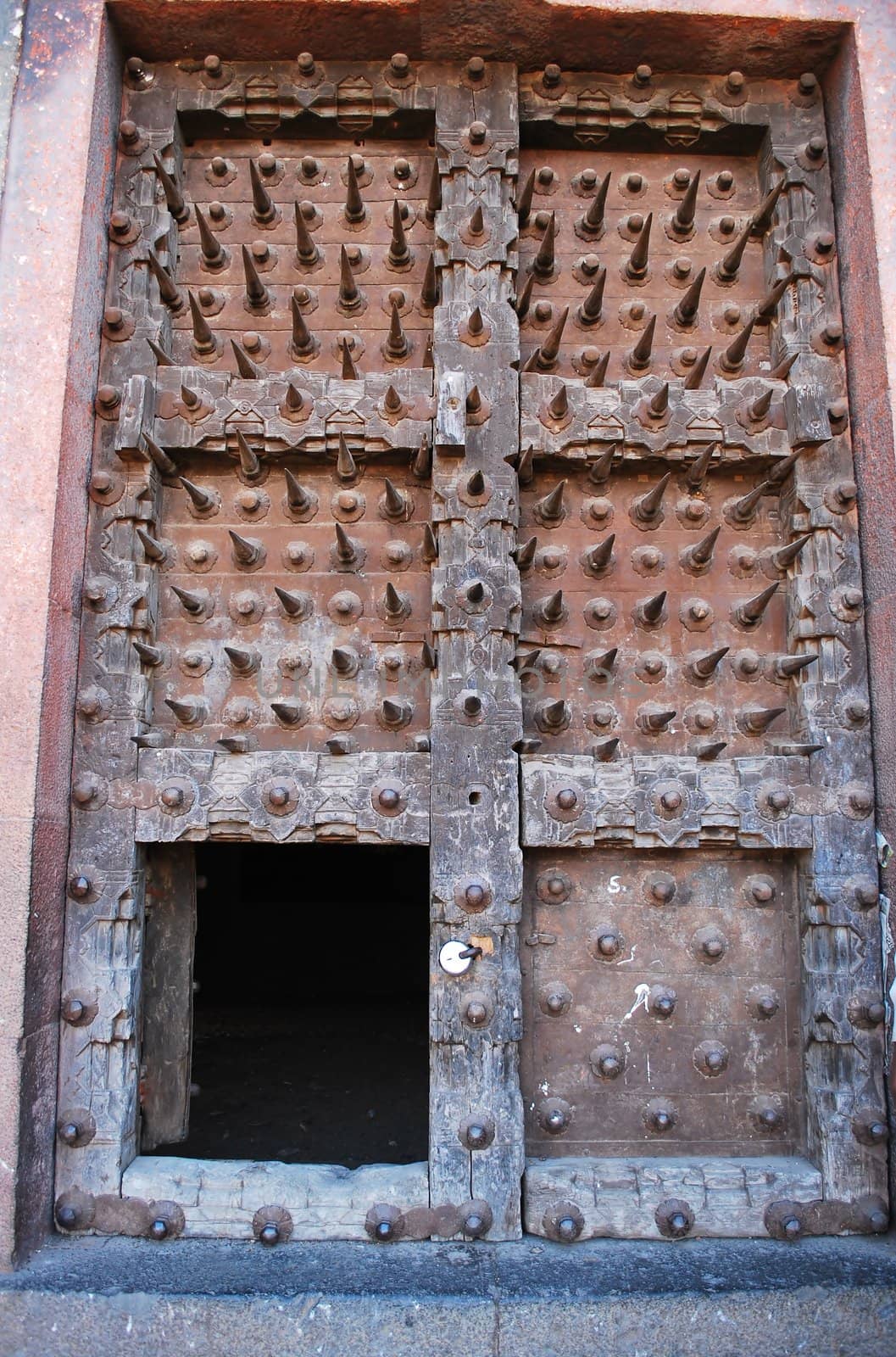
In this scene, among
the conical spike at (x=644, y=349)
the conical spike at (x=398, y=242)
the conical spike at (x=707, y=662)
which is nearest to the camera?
the conical spike at (x=707, y=662)

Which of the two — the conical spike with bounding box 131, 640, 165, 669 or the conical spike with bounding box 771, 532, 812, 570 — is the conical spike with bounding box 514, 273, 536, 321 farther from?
the conical spike with bounding box 131, 640, 165, 669

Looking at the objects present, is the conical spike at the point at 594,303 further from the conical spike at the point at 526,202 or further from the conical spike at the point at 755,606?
the conical spike at the point at 755,606

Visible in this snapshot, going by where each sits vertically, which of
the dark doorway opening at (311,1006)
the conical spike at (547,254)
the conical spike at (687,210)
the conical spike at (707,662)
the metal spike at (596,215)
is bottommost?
the dark doorway opening at (311,1006)

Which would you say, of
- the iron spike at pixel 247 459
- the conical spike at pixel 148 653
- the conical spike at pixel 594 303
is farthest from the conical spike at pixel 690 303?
the conical spike at pixel 148 653

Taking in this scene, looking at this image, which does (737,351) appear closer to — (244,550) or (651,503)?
(651,503)

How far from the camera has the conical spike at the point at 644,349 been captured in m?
5.21

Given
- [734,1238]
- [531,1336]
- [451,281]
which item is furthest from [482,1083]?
[451,281]

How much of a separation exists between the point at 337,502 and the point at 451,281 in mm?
1552

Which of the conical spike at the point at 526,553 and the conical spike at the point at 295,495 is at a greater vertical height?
the conical spike at the point at 295,495

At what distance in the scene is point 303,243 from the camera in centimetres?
543

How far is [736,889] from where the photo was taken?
4.99m

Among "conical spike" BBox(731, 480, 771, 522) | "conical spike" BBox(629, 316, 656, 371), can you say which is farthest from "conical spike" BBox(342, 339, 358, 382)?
"conical spike" BBox(731, 480, 771, 522)

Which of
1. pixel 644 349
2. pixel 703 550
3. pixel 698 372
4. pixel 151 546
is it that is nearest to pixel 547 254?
pixel 644 349

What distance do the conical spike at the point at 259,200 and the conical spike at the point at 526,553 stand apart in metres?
2.86
